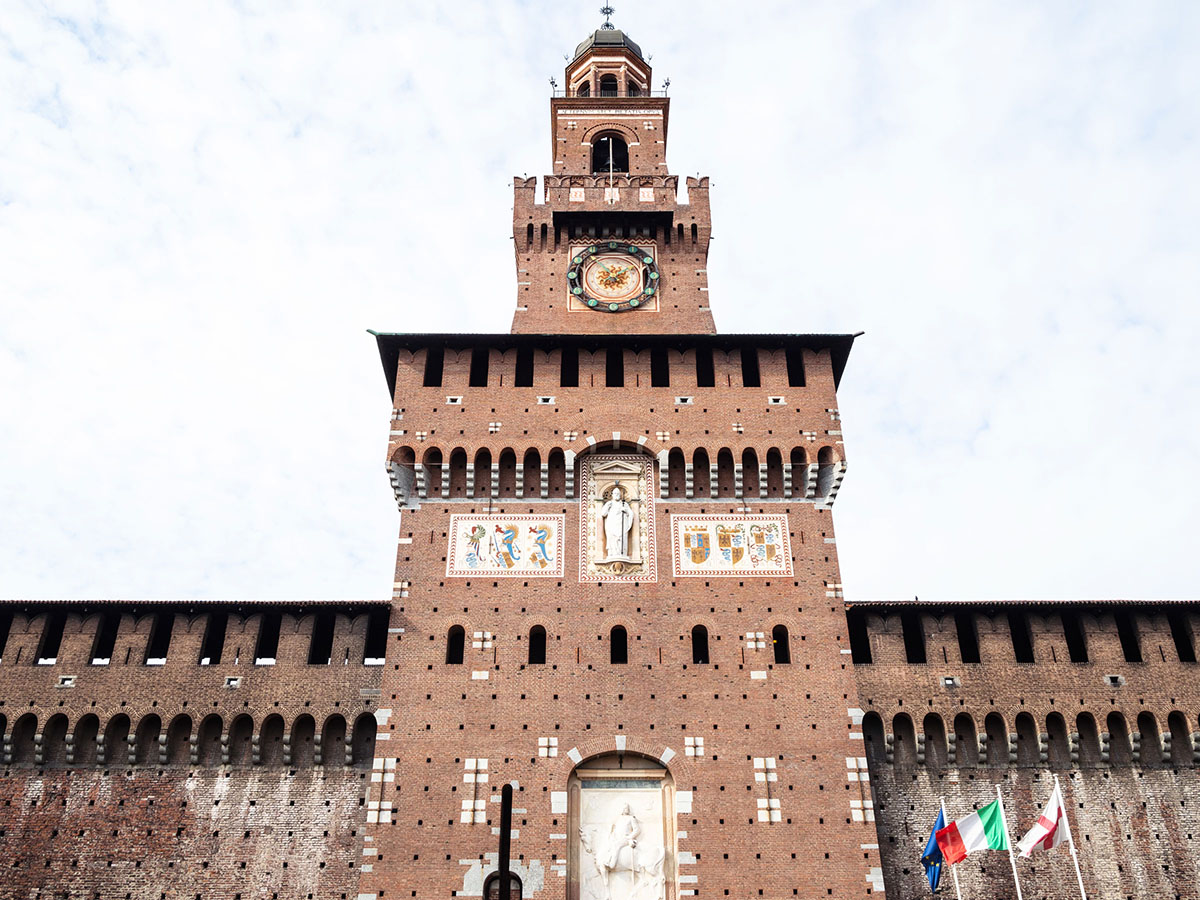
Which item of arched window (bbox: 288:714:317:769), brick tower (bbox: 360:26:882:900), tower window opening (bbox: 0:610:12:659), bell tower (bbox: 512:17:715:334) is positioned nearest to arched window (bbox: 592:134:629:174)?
bell tower (bbox: 512:17:715:334)

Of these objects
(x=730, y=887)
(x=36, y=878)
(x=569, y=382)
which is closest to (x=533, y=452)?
(x=569, y=382)

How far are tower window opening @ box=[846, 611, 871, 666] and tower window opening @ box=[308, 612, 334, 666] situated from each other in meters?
12.2

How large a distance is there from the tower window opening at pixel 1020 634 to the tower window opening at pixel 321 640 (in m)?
16.0

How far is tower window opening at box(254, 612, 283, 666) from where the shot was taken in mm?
24641

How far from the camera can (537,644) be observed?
76.3 ft

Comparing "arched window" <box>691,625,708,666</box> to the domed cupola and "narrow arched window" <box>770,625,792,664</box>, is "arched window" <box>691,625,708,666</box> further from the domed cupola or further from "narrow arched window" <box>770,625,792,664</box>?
the domed cupola

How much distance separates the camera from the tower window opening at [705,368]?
26750 millimetres

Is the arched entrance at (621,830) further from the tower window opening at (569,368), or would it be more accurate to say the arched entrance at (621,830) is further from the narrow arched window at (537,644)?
the tower window opening at (569,368)

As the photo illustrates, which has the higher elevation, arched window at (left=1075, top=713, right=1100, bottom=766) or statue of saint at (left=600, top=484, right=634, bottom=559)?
statue of saint at (left=600, top=484, right=634, bottom=559)

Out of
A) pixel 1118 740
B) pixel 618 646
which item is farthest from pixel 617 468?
pixel 1118 740

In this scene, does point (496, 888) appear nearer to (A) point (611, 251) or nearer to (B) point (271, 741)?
(B) point (271, 741)

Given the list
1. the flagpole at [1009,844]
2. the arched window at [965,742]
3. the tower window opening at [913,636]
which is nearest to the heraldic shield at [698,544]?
the tower window opening at [913,636]

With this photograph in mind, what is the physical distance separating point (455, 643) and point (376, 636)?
276cm

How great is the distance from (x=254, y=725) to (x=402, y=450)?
22.8 feet
